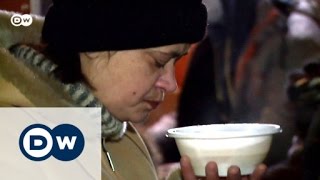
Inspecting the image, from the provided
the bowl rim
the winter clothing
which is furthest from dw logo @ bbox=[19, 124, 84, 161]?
the bowl rim

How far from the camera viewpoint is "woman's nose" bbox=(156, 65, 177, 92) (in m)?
0.75

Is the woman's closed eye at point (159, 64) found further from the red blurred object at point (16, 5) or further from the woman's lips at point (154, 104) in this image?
the red blurred object at point (16, 5)

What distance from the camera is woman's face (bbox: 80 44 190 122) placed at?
2.39 feet

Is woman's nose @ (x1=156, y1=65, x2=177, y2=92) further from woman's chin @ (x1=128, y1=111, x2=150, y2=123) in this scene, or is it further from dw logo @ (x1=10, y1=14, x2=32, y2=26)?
dw logo @ (x1=10, y1=14, x2=32, y2=26)

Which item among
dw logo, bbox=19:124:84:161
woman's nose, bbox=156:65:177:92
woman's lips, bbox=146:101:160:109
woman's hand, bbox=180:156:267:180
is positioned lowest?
woman's hand, bbox=180:156:267:180

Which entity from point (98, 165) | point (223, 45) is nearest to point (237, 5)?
point (223, 45)

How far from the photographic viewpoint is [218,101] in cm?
79

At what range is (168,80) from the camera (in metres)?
0.75

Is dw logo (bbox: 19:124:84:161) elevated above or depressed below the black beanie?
below

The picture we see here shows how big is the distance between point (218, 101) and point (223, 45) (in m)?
0.09

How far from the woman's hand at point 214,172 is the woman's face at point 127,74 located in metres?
0.11

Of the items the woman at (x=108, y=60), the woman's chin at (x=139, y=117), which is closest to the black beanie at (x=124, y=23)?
the woman at (x=108, y=60)

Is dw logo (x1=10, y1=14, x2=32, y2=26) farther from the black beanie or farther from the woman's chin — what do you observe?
the woman's chin

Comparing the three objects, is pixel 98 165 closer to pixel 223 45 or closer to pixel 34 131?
pixel 34 131
